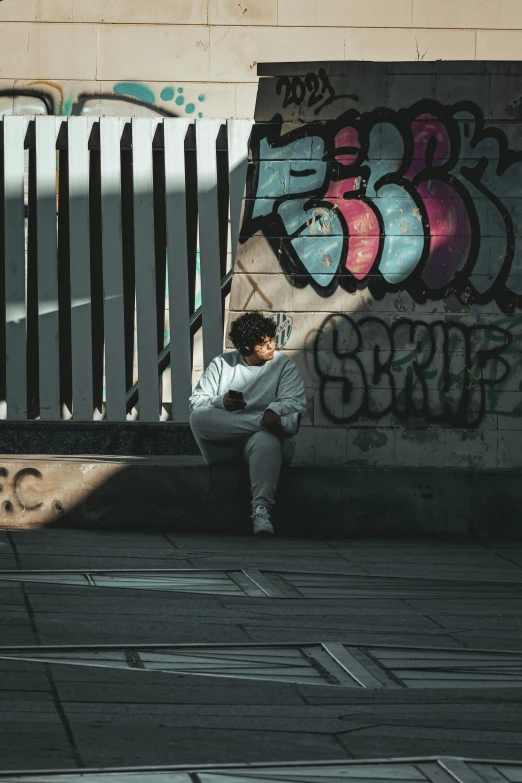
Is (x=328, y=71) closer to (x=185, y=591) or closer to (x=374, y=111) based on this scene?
(x=374, y=111)

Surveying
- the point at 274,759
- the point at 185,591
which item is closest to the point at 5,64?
the point at 185,591

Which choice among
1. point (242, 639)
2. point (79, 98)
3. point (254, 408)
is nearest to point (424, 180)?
point (254, 408)

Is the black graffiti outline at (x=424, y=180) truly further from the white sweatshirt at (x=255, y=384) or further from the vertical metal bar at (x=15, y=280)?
the vertical metal bar at (x=15, y=280)

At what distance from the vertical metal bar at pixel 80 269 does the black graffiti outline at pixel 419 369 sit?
2.03m

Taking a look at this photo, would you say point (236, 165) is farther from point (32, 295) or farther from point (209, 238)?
point (32, 295)

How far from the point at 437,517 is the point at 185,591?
8.20ft

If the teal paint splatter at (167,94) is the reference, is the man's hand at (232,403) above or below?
below

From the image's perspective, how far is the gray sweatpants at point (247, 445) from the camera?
6.70 m

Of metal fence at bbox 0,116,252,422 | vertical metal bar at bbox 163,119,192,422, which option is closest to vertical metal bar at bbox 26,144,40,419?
metal fence at bbox 0,116,252,422

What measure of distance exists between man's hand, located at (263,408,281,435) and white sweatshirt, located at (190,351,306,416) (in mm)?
68

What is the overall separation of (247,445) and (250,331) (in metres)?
0.67

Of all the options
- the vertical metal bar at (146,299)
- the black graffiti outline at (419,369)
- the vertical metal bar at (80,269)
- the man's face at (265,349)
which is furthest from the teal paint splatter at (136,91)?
the man's face at (265,349)

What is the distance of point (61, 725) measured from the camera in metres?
2.91

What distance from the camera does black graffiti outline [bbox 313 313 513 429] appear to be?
23.7ft
